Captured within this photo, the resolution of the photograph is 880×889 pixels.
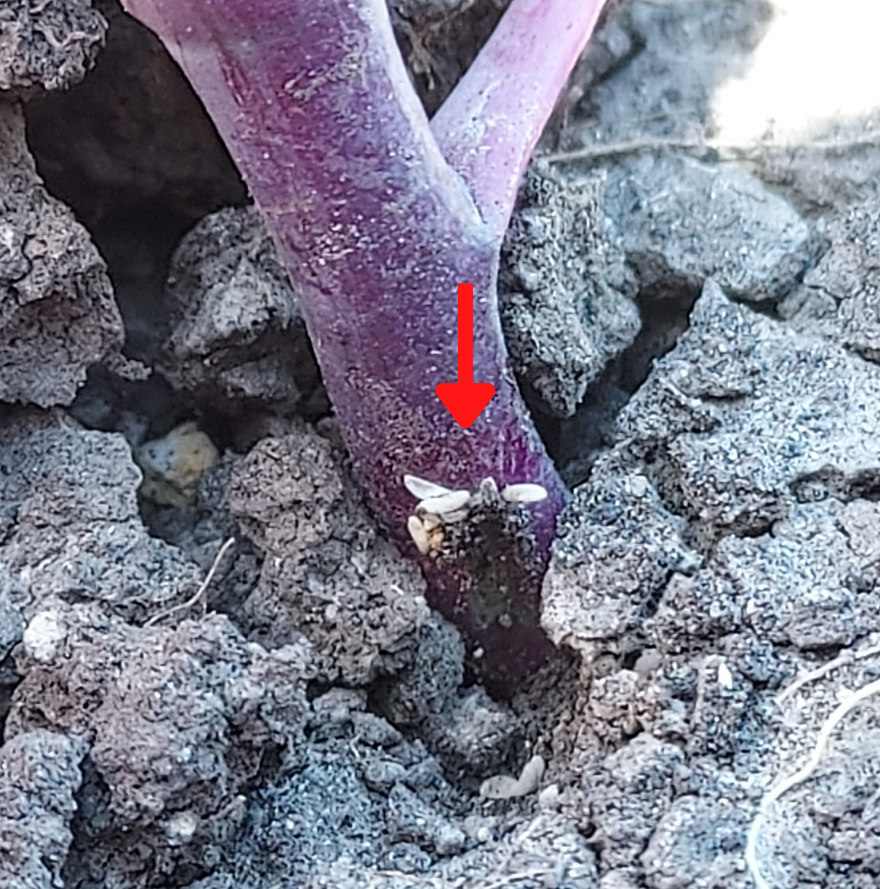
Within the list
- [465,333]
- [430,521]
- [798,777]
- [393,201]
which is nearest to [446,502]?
[430,521]

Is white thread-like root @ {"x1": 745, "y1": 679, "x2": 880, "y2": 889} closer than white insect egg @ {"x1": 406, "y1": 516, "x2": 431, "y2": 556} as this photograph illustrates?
Yes

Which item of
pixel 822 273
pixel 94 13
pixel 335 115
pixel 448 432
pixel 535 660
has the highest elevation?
pixel 822 273

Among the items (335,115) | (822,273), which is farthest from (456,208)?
(822,273)

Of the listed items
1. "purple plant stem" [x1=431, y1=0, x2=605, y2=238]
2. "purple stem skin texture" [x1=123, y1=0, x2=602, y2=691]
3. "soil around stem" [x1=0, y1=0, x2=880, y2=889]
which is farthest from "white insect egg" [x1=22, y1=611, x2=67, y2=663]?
"purple plant stem" [x1=431, y1=0, x2=605, y2=238]

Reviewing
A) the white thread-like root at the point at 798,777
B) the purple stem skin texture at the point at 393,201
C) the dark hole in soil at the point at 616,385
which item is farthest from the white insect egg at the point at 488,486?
the white thread-like root at the point at 798,777

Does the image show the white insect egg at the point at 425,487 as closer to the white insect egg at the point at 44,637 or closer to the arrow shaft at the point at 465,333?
the arrow shaft at the point at 465,333

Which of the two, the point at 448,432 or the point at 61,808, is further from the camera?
the point at 448,432

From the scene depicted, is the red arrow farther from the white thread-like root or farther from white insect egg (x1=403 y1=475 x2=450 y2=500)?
the white thread-like root

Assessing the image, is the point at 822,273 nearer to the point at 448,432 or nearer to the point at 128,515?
the point at 448,432
